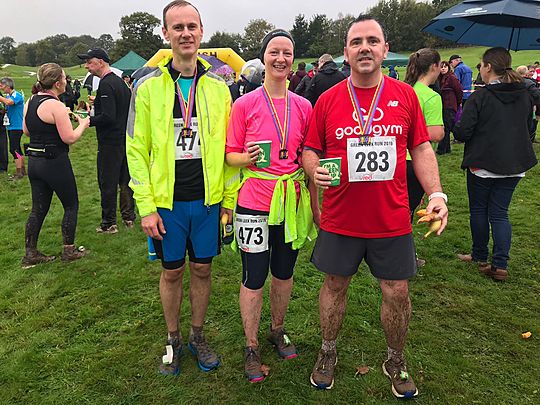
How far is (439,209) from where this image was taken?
230 centimetres

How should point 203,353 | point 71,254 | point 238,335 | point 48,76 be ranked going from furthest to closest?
point 71,254 < point 48,76 < point 238,335 < point 203,353

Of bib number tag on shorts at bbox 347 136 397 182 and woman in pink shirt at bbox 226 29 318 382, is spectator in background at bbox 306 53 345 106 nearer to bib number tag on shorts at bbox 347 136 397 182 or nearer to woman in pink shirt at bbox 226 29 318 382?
woman in pink shirt at bbox 226 29 318 382

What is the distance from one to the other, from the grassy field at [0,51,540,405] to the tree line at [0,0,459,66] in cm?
5168

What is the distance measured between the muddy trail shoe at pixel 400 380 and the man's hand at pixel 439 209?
3.24 feet

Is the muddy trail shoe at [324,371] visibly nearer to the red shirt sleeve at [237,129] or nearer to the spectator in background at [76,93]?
the red shirt sleeve at [237,129]

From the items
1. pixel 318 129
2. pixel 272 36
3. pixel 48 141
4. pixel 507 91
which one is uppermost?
pixel 272 36

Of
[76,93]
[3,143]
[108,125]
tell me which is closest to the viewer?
[108,125]

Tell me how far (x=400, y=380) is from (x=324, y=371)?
19.6 inches

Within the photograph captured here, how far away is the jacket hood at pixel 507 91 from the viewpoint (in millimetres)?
3818

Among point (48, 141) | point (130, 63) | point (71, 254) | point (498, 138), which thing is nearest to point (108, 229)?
point (71, 254)

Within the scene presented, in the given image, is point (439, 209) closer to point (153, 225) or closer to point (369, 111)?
point (369, 111)

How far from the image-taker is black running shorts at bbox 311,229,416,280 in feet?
7.99

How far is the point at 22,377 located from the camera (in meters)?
2.81

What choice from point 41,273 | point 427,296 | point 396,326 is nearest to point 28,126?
point 41,273
